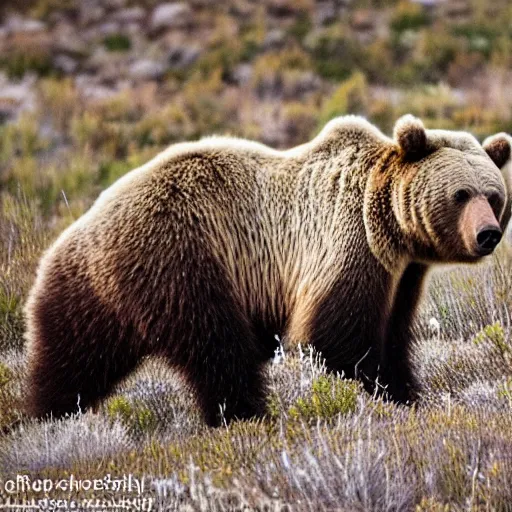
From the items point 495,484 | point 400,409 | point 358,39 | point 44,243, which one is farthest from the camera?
point 358,39

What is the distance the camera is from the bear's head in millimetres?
5270

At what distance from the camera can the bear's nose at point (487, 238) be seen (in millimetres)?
5023

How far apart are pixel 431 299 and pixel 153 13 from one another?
21.5 metres

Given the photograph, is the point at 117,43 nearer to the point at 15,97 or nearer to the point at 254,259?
the point at 15,97

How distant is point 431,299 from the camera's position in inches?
285

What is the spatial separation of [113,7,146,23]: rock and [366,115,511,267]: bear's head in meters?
22.4

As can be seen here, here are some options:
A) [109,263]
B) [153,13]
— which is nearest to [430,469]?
[109,263]

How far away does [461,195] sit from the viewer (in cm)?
526

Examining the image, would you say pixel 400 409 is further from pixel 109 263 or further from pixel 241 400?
pixel 109 263

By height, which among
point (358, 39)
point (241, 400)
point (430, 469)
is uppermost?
point (430, 469)

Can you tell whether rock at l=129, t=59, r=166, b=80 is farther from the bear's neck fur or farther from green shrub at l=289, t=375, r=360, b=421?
green shrub at l=289, t=375, r=360, b=421

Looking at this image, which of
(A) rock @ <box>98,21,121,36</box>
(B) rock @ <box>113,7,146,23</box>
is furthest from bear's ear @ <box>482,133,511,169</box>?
(B) rock @ <box>113,7,146,23</box>

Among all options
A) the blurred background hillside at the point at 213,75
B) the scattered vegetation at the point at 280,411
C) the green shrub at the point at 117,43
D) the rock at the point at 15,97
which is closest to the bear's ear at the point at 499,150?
the scattered vegetation at the point at 280,411

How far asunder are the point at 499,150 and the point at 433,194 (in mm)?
674
